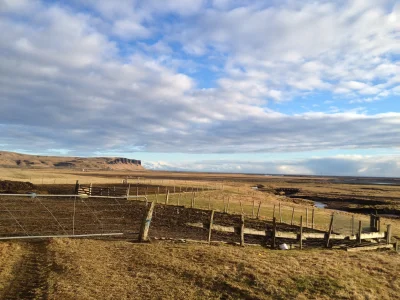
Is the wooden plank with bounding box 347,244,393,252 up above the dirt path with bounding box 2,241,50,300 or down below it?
below

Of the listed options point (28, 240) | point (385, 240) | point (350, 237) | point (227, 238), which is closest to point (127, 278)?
point (28, 240)

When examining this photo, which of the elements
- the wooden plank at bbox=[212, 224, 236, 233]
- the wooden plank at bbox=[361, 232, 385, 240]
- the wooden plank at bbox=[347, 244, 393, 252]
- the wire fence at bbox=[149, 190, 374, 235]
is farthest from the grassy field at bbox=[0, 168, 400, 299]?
the wire fence at bbox=[149, 190, 374, 235]

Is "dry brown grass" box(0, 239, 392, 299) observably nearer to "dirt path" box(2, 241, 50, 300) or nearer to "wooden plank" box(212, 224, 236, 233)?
"dirt path" box(2, 241, 50, 300)

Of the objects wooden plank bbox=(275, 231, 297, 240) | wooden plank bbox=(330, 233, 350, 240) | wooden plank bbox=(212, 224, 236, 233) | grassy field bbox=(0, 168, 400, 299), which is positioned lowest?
wooden plank bbox=(330, 233, 350, 240)

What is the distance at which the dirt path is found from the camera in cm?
724

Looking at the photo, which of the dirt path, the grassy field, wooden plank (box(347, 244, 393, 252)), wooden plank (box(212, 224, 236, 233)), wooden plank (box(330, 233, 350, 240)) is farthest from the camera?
wooden plank (box(330, 233, 350, 240))

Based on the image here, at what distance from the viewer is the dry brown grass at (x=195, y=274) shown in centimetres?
784

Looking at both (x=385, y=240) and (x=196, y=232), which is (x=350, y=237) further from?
(x=196, y=232)

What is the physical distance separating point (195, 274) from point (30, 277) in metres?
4.28

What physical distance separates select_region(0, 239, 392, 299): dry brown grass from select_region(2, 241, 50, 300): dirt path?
0.19m

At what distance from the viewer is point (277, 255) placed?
41.0 feet

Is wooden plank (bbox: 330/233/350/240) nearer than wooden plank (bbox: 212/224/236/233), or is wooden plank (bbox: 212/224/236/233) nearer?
wooden plank (bbox: 212/224/236/233)

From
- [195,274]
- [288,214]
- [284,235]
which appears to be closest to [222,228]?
[284,235]

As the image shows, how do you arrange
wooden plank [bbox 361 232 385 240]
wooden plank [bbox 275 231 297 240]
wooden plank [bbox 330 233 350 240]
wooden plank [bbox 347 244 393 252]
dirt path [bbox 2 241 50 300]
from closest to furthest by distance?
1. dirt path [bbox 2 241 50 300]
2. wooden plank [bbox 275 231 297 240]
3. wooden plank [bbox 347 244 393 252]
4. wooden plank [bbox 330 233 350 240]
5. wooden plank [bbox 361 232 385 240]
